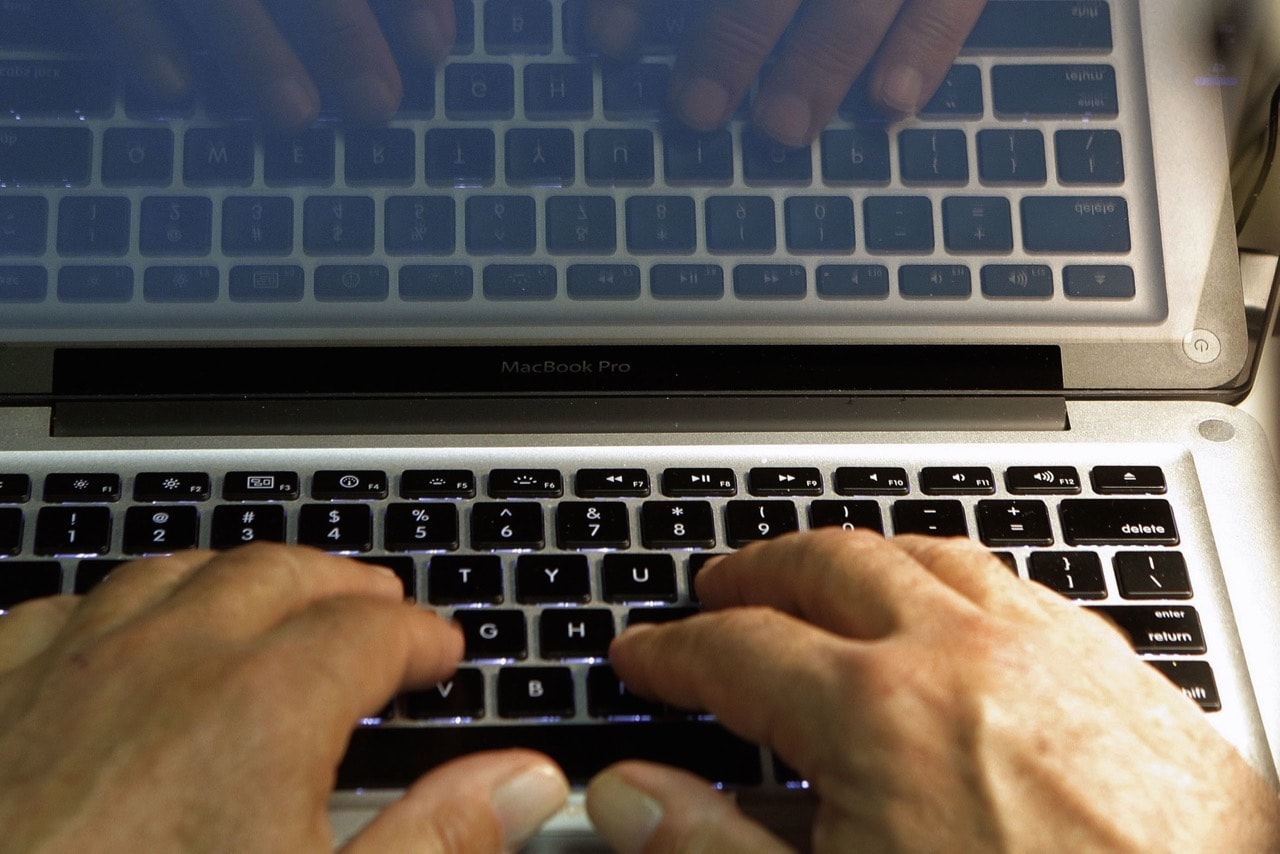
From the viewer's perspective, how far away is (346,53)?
22.3 inches

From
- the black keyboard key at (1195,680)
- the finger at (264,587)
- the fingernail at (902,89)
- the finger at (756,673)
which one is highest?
the fingernail at (902,89)

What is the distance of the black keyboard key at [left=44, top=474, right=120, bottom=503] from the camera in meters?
0.54

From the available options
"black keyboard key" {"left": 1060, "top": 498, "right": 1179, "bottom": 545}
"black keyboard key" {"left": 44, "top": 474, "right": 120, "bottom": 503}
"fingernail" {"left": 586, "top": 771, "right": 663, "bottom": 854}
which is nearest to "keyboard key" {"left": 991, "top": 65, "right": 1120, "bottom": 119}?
"black keyboard key" {"left": 1060, "top": 498, "right": 1179, "bottom": 545}

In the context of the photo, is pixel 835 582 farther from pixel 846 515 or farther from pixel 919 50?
pixel 919 50

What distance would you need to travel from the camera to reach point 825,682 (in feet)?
1.34

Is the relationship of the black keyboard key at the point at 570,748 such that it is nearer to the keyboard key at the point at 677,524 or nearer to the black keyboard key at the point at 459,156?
the keyboard key at the point at 677,524

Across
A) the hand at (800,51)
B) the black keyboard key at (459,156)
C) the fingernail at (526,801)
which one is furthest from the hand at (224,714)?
the hand at (800,51)

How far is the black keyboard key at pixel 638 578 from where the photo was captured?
0.52m

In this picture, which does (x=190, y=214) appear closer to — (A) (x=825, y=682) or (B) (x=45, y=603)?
(B) (x=45, y=603)

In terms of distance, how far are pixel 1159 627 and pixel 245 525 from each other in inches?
19.4

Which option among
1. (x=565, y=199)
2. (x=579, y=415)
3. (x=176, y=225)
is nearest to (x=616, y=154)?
(x=565, y=199)

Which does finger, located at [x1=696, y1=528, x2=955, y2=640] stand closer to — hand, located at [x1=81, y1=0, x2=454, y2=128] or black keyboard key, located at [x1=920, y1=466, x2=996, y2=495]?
black keyboard key, located at [x1=920, y1=466, x2=996, y2=495]

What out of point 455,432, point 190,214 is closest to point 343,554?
point 455,432

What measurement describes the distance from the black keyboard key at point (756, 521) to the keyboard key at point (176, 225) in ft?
1.13
